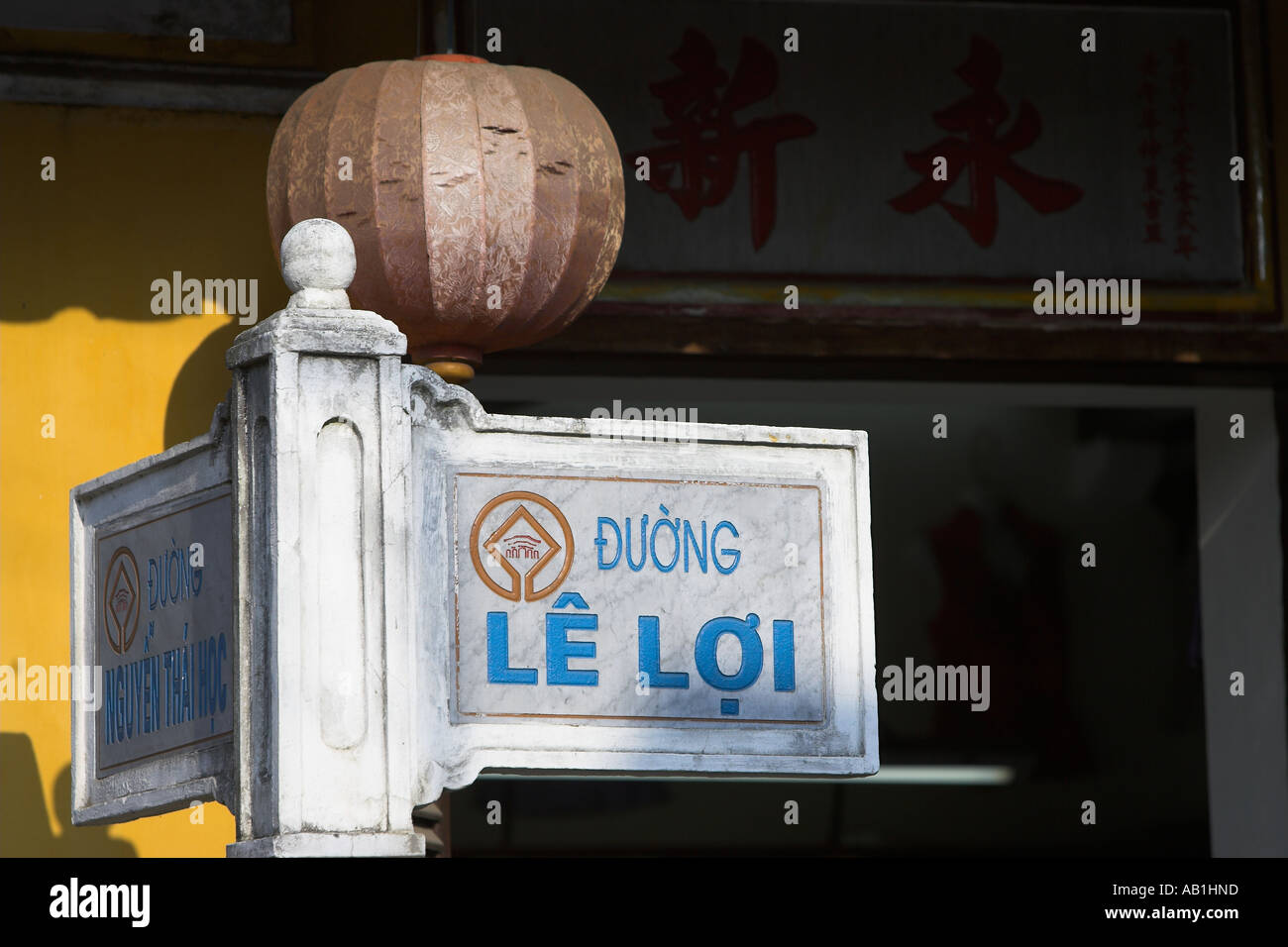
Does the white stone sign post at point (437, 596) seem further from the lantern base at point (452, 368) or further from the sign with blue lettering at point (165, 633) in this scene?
the lantern base at point (452, 368)

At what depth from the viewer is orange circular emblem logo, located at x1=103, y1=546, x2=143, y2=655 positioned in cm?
455

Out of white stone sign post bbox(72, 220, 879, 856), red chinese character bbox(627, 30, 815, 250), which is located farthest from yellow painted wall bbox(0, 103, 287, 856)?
white stone sign post bbox(72, 220, 879, 856)

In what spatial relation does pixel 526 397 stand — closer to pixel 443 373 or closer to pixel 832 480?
pixel 443 373

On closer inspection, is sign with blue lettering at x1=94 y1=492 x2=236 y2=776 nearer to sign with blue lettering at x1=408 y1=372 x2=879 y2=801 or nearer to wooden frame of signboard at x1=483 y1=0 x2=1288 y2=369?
sign with blue lettering at x1=408 y1=372 x2=879 y2=801

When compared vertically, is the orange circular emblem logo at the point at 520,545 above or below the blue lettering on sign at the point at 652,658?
above

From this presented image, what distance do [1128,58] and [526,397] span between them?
2.29 m

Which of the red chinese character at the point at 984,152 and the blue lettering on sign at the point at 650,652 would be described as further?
the red chinese character at the point at 984,152

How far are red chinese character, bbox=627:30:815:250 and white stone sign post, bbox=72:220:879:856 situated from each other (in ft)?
9.72

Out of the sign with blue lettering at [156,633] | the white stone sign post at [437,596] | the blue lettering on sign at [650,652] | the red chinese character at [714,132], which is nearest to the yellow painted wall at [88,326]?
the red chinese character at [714,132]

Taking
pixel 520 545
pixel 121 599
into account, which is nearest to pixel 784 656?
pixel 520 545

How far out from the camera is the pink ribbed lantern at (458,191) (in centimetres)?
548

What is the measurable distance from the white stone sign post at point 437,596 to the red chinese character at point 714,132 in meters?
2.96
